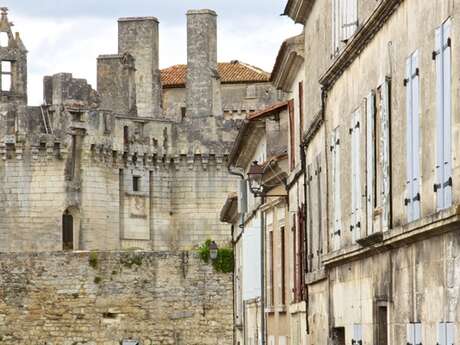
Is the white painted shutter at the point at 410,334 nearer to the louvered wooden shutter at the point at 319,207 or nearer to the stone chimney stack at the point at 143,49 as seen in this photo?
the louvered wooden shutter at the point at 319,207

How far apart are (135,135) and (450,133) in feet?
183

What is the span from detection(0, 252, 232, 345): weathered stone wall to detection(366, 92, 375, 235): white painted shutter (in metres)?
36.0

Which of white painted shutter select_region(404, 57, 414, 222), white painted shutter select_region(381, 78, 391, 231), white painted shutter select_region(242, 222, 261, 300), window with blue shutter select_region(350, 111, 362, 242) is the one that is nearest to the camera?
white painted shutter select_region(404, 57, 414, 222)

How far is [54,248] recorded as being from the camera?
6431cm

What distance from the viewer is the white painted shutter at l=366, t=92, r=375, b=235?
52.6 feet

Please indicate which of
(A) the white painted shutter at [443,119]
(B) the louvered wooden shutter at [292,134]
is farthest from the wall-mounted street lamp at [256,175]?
(A) the white painted shutter at [443,119]

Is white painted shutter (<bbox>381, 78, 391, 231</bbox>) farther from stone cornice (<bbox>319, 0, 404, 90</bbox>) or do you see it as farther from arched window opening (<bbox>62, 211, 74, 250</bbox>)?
arched window opening (<bbox>62, 211, 74, 250</bbox>)

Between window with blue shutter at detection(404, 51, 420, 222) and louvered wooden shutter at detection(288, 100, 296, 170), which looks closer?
window with blue shutter at detection(404, 51, 420, 222)

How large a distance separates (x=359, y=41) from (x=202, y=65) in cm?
5363

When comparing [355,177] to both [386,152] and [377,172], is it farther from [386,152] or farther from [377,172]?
[386,152]

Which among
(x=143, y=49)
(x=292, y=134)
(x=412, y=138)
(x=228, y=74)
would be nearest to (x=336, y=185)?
(x=412, y=138)

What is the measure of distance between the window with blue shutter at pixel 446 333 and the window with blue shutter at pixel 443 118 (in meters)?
0.78

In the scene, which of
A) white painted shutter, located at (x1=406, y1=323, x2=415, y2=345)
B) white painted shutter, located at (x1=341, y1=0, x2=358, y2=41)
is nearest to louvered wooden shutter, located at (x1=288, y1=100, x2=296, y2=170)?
white painted shutter, located at (x1=341, y1=0, x2=358, y2=41)

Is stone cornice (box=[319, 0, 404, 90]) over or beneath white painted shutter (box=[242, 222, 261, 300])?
over
